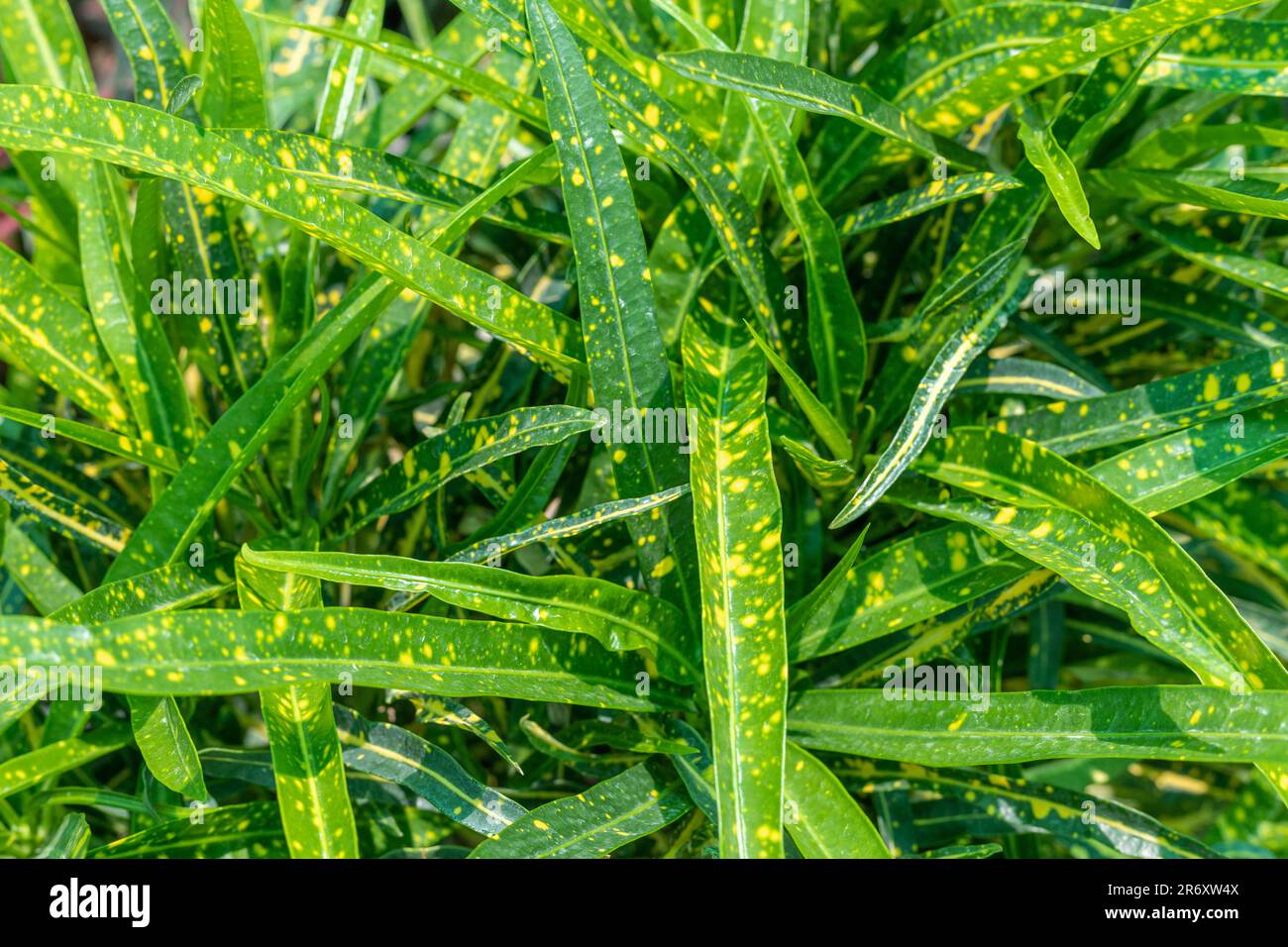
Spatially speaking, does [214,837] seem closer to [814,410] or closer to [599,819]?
[599,819]

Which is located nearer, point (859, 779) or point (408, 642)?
point (408, 642)

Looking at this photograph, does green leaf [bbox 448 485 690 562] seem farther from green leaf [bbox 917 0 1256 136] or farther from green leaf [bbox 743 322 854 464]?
green leaf [bbox 917 0 1256 136]

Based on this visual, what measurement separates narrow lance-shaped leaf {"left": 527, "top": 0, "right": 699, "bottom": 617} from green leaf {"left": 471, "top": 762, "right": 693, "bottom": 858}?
13 cm

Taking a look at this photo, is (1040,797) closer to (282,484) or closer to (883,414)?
(883,414)

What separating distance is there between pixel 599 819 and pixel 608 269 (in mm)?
257

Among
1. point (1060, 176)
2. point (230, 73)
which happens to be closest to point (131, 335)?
point (230, 73)

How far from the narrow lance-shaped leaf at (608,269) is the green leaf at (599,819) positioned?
0.42 feet

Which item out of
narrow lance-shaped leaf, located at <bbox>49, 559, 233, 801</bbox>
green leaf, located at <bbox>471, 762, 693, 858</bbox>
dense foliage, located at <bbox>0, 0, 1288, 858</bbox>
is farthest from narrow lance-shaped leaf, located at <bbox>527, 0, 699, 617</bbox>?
narrow lance-shaped leaf, located at <bbox>49, 559, 233, 801</bbox>

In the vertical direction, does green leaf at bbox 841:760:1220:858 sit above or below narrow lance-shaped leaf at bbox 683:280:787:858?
below

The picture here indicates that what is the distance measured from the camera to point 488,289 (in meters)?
0.46

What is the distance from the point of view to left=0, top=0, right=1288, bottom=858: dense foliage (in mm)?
432

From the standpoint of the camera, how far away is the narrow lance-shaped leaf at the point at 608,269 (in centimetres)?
45
